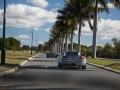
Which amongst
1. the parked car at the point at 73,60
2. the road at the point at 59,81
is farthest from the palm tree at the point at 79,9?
the road at the point at 59,81

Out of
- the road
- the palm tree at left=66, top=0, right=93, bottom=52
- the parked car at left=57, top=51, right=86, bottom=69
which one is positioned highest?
the palm tree at left=66, top=0, right=93, bottom=52

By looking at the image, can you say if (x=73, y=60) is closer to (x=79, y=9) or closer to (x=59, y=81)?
(x=59, y=81)

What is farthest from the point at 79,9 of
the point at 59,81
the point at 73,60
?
the point at 59,81

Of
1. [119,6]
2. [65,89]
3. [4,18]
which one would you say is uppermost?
[119,6]

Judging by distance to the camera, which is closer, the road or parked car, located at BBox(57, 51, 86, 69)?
the road

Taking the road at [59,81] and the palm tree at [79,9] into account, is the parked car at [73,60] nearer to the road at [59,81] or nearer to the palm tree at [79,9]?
A: the road at [59,81]

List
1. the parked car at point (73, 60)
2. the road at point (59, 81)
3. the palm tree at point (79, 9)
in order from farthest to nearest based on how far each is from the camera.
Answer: the palm tree at point (79, 9) → the parked car at point (73, 60) → the road at point (59, 81)

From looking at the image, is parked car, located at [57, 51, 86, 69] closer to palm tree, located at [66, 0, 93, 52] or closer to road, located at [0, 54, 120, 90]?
road, located at [0, 54, 120, 90]

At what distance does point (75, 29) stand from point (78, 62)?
138 feet

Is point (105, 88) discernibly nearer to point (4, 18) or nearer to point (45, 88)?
point (45, 88)

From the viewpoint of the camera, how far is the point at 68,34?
267 feet

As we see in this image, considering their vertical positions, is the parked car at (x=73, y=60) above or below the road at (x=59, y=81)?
above

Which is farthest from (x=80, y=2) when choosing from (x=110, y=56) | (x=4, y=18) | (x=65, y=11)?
(x=4, y=18)

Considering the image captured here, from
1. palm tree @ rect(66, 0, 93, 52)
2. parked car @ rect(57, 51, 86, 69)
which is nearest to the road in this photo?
parked car @ rect(57, 51, 86, 69)
